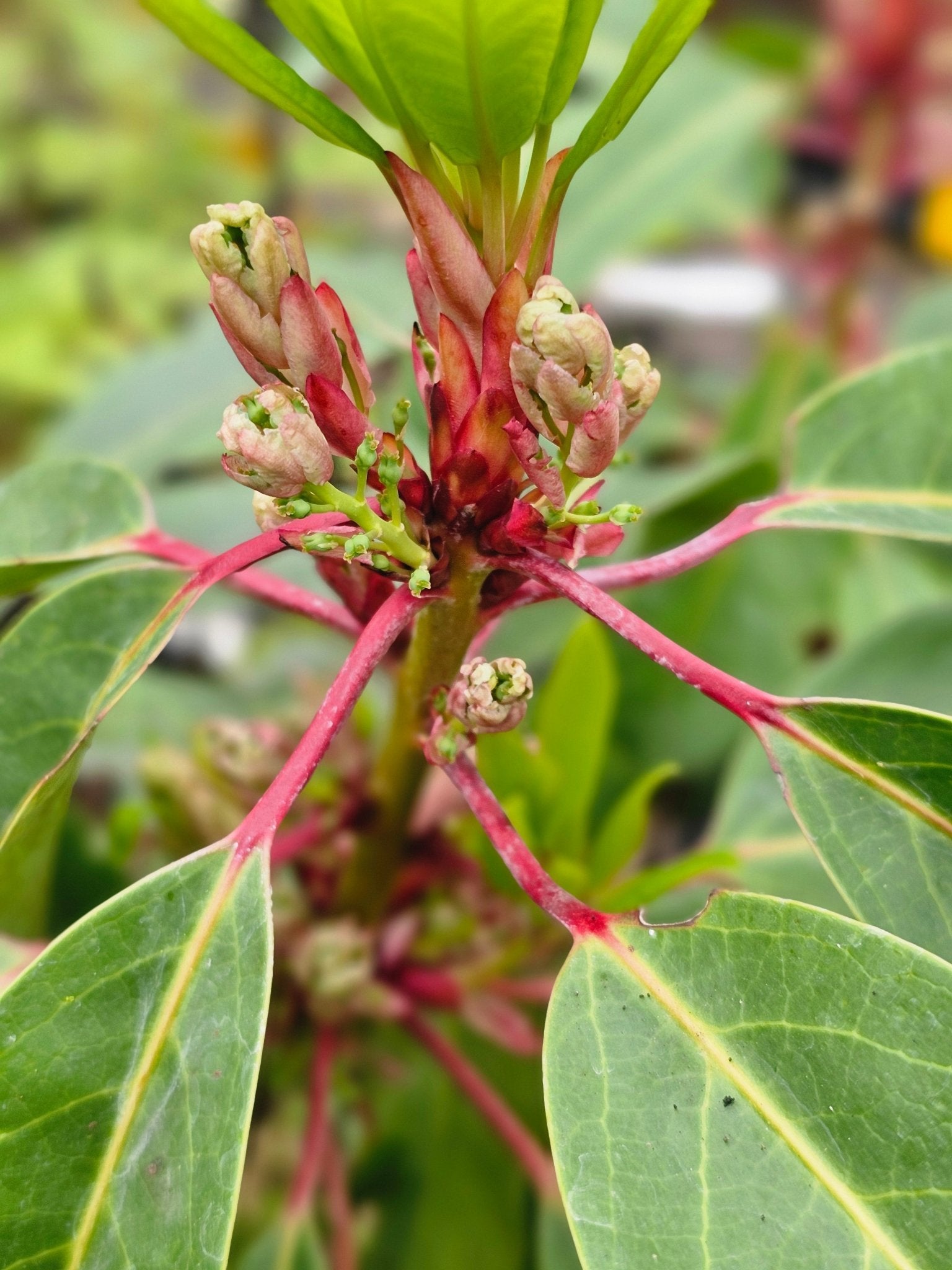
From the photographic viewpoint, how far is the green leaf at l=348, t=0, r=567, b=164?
0.37 metres

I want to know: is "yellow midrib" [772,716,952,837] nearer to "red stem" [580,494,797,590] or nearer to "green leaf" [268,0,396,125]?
"red stem" [580,494,797,590]

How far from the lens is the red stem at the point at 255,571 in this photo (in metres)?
0.47

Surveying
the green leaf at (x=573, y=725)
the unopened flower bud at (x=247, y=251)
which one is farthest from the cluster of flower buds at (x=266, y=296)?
the green leaf at (x=573, y=725)

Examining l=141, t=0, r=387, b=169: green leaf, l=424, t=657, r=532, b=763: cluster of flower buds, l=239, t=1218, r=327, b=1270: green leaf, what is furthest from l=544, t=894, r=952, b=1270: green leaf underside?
l=239, t=1218, r=327, b=1270: green leaf

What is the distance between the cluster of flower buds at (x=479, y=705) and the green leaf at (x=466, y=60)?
0.20 metres

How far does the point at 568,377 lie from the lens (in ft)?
1.27

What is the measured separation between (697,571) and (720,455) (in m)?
0.17

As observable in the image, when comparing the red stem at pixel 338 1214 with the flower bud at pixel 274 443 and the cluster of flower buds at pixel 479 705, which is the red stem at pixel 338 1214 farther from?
the flower bud at pixel 274 443

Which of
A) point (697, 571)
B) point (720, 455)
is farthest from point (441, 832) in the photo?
point (720, 455)

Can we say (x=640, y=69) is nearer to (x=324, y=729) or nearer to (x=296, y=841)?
(x=324, y=729)

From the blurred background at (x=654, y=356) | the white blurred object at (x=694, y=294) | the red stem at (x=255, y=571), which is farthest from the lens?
the white blurred object at (x=694, y=294)

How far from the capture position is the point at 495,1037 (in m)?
0.71

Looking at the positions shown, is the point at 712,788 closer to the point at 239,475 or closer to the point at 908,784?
the point at 908,784

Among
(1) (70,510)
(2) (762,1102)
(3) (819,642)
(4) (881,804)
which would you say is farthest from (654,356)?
(2) (762,1102)
